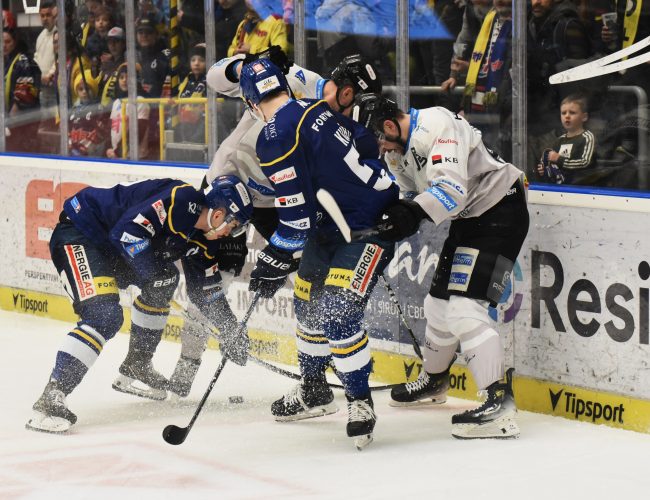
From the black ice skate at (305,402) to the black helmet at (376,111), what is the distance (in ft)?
3.11

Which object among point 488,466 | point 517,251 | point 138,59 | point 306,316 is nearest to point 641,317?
point 517,251

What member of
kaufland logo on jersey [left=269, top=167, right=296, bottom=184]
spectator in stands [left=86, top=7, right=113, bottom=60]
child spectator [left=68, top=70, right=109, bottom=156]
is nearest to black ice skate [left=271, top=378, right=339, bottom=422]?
kaufland logo on jersey [left=269, top=167, right=296, bottom=184]

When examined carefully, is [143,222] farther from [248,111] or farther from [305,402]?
[305,402]

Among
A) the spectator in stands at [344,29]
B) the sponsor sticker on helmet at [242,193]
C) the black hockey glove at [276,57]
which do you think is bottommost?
the sponsor sticker on helmet at [242,193]

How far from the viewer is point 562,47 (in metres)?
4.36

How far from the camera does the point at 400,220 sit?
3832 millimetres

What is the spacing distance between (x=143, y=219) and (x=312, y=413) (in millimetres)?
936

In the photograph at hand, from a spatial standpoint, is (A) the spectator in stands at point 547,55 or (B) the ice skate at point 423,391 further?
(B) the ice skate at point 423,391

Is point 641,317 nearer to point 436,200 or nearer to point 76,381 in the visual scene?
point 436,200

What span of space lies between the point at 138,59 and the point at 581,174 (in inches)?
113

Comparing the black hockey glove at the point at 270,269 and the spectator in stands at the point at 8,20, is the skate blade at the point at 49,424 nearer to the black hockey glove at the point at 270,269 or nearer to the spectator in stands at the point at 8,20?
the black hockey glove at the point at 270,269

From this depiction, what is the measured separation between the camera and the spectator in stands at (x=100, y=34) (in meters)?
6.50

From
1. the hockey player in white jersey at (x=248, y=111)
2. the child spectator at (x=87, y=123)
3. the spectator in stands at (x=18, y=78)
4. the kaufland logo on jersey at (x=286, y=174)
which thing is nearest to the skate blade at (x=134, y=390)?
the hockey player in white jersey at (x=248, y=111)

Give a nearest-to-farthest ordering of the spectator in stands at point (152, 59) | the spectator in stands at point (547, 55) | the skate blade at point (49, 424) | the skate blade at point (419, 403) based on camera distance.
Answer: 1. the skate blade at point (49, 424)
2. the spectator in stands at point (547, 55)
3. the skate blade at point (419, 403)
4. the spectator in stands at point (152, 59)
